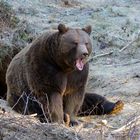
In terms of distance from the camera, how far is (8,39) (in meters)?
11.6

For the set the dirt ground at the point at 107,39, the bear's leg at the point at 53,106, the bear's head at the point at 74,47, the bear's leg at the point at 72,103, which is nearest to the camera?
the bear's head at the point at 74,47

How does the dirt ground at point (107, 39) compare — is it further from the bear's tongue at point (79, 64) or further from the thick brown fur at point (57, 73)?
the bear's tongue at point (79, 64)

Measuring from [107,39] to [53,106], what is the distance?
4684mm

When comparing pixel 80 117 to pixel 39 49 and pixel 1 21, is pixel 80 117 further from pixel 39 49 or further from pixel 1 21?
pixel 1 21

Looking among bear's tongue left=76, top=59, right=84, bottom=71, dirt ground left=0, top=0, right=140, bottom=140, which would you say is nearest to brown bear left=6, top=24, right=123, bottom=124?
bear's tongue left=76, top=59, right=84, bottom=71

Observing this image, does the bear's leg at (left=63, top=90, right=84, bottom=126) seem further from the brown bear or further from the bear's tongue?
the bear's tongue

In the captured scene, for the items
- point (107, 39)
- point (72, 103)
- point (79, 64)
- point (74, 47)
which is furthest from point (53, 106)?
point (107, 39)

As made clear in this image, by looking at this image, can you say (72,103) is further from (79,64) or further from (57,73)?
(79,64)

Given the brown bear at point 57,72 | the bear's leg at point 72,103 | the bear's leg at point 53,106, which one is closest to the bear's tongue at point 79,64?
the brown bear at point 57,72

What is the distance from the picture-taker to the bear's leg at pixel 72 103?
7.89 metres

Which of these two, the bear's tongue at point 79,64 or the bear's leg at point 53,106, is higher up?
the bear's tongue at point 79,64

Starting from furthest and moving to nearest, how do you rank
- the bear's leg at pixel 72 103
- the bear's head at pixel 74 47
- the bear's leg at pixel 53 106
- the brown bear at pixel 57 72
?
the bear's leg at pixel 72 103, the bear's leg at pixel 53 106, the brown bear at pixel 57 72, the bear's head at pixel 74 47

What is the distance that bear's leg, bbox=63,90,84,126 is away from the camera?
789 centimetres

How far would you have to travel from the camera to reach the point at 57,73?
755 cm
